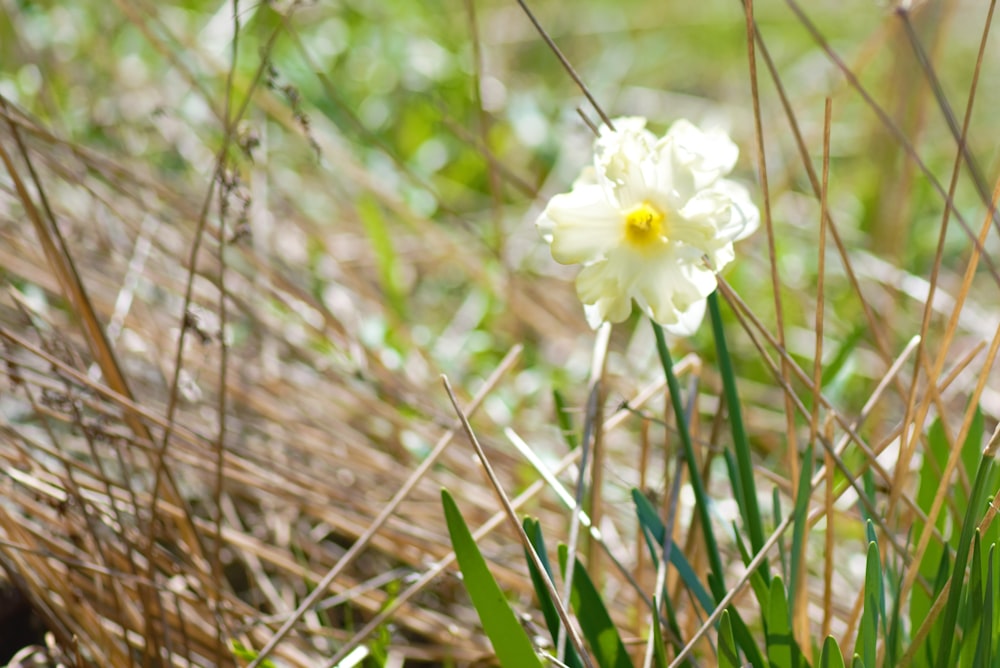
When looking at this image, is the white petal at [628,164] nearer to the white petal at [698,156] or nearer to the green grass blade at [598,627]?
the white petal at [698,156]

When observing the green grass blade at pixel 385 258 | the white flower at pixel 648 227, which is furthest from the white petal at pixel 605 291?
the green grass blade at pixel 385 258

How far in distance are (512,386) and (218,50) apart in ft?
3.12

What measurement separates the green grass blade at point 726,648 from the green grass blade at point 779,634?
0.03 meters

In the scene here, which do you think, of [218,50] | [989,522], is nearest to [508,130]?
[218,50]

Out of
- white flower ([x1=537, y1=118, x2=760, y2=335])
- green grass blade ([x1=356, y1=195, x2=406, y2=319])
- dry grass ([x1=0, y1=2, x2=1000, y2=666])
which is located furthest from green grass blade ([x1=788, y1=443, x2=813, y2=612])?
green grass blade ([x1=356, y1=195, x2=406, y2=319])

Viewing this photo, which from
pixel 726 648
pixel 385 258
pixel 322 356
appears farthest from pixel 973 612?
pixel 385 258

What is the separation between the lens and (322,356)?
1.20 metres

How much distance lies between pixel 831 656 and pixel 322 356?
2.53ft

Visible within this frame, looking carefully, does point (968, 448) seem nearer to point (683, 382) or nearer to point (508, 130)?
point (683, 382)

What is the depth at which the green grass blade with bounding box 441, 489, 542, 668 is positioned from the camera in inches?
23.7

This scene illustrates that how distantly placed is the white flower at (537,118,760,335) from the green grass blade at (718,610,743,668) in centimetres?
19

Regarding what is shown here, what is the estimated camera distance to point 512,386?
1443 millimetres

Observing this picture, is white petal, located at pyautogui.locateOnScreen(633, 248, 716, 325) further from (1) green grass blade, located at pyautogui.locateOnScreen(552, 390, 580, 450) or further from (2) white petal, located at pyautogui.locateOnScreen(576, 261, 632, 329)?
(1) green grass blade, located at pyautogui.locateOnScreen(552, 390, 580, 450)

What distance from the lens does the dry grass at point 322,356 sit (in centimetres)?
79
